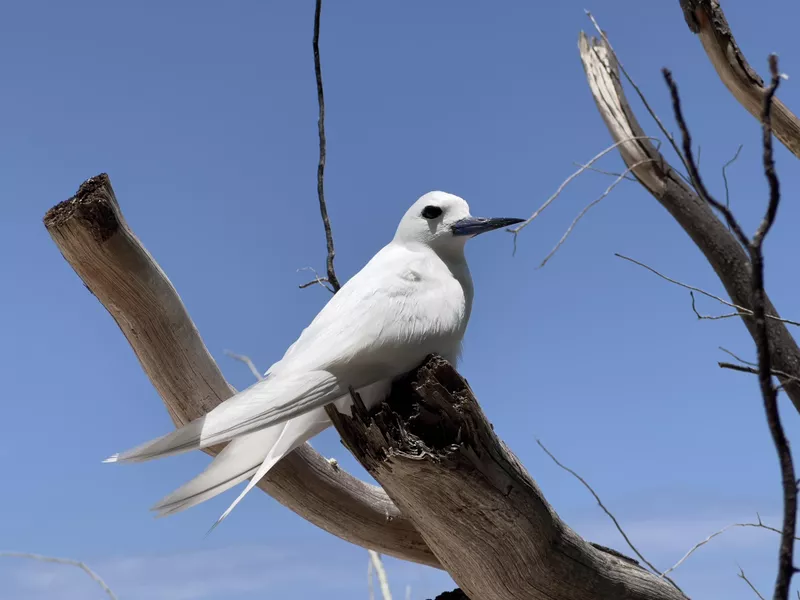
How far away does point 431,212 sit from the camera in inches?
71.3

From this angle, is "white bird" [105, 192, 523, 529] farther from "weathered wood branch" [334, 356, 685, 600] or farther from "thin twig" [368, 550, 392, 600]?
"thin twig" [368, 550, 392, 600]

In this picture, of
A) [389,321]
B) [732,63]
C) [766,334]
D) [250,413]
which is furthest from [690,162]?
[732,63]

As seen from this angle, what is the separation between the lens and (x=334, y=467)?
2.07m

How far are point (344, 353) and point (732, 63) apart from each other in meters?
1.79

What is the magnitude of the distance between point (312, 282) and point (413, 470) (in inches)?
33.4

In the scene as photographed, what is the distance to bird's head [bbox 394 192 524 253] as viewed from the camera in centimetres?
178

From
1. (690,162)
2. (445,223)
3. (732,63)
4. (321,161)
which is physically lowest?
(690,162)

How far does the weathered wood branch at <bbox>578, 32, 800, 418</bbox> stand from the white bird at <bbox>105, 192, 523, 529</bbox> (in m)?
0.85

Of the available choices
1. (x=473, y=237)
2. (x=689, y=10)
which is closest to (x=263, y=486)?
(x=473, y=237)

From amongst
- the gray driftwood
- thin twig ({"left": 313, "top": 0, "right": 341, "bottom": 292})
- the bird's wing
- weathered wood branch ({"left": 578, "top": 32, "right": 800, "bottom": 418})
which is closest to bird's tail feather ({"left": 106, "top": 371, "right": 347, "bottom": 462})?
the bird's wing

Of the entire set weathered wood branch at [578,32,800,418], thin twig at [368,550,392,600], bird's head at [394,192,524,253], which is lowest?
thin twig at [368,550,392,600]

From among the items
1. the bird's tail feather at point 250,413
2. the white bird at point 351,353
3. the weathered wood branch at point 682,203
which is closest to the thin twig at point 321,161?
the white bird at point 351,353

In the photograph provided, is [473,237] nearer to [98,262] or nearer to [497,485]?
[497,485]

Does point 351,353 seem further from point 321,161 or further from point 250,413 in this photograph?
point 321,161
